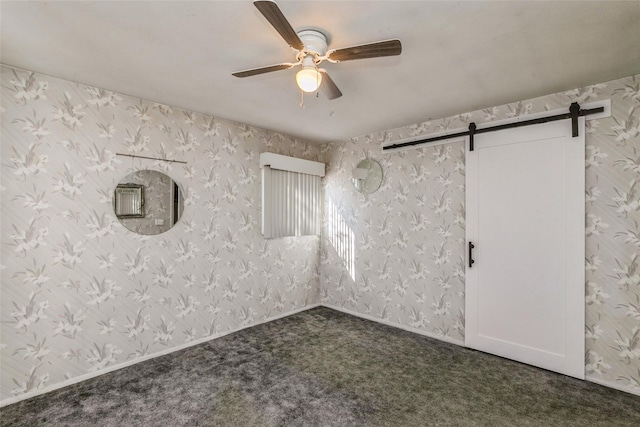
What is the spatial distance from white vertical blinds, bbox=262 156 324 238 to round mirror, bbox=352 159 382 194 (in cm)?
64

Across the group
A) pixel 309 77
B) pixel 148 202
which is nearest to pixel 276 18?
pixel 309 77

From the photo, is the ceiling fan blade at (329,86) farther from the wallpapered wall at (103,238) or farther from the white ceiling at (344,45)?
the wallpapered wall at (103,238)

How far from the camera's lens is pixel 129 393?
2301 mm

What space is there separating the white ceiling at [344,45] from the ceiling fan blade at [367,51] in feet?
0.65

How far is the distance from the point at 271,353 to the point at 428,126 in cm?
A: 297

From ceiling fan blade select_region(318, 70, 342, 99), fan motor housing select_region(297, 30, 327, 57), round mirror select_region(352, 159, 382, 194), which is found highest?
fan motor housing select_region(297, 30, 327, 57)

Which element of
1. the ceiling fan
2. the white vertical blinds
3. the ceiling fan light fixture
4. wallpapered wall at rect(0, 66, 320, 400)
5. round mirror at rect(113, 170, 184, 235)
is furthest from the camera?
the white vertical blinds

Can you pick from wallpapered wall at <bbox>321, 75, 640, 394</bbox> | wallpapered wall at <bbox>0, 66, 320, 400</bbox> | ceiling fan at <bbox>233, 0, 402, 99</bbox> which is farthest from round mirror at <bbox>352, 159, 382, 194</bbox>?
ceiling fan at <bbox>233, 0, 402, 99</bbox>

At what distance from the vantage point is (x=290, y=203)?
4027 mm

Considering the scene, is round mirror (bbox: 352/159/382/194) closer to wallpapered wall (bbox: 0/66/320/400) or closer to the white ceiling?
the white ceiling

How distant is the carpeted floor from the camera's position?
2.03 metres

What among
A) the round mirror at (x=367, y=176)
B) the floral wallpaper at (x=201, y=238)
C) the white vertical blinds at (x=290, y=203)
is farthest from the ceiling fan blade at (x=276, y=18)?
the round mirror at (x=367, y=176)

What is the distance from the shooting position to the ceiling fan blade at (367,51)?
1.51m

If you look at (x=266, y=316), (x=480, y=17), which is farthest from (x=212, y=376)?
(x=480, y=17)
